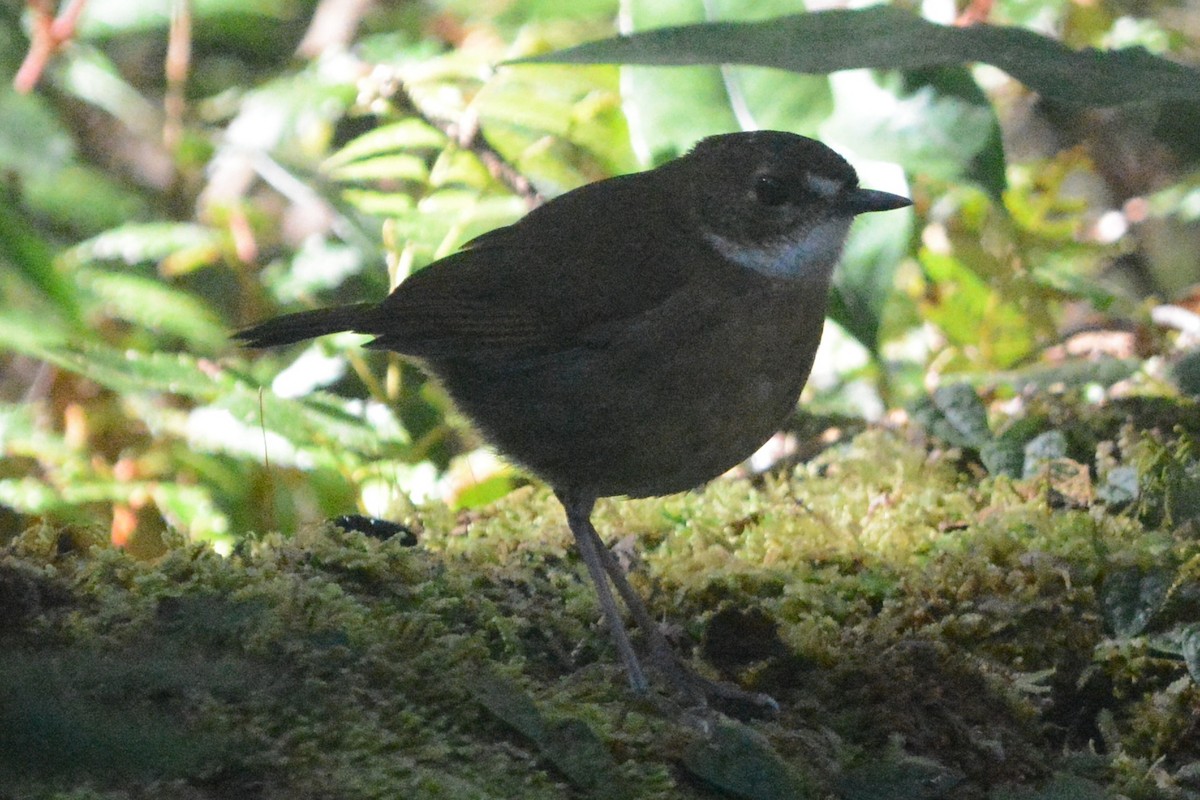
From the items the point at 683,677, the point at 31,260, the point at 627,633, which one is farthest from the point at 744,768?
the point at 31,260

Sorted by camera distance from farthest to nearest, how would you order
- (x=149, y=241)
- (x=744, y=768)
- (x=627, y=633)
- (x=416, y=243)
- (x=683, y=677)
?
(x=149, y=241) → (x=416, y=243) → (x=627, y=633) → (x=683, y=677) → (x=744, y=768)

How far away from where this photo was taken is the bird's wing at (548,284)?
9.20 feet

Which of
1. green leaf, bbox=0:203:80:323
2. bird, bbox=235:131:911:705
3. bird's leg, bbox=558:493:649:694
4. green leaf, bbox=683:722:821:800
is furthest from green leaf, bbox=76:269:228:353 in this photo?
green leaf, bbox=683:722:821:800

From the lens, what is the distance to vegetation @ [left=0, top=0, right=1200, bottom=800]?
6.40 feet

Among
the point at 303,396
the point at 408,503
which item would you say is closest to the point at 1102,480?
the point at 408,503

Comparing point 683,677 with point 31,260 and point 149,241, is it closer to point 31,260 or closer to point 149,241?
point 31,260

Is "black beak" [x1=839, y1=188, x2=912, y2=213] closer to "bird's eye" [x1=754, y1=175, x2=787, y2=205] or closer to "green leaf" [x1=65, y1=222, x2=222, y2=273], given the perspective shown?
"bird's eye" [x1=754, y1=175, x2=787, y2=205]

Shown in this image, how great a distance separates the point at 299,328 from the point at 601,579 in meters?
0.90

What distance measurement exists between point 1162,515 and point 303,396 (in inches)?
90.5

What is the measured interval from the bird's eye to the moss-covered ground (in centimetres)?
75

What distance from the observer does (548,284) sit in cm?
288

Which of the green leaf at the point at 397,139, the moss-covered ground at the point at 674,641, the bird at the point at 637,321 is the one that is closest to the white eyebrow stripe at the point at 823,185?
the bird at the point at 637,321

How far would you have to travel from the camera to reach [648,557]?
3.04 m

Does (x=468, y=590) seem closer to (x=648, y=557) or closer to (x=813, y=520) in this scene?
(x=648, y=557)
